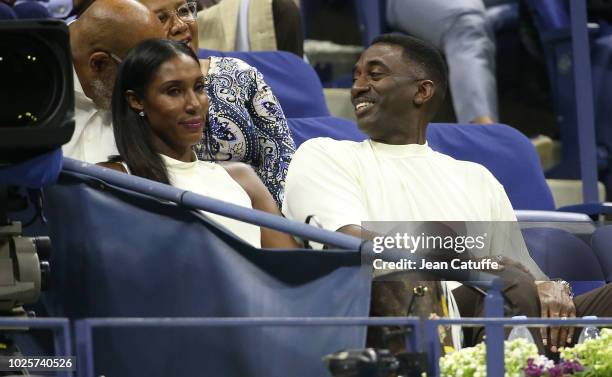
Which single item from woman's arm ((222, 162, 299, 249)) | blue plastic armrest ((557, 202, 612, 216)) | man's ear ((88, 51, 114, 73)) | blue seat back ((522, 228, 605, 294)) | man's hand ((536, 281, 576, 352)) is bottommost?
man's hand ((536, 281, 576, 352))

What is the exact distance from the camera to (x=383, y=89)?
13.9 feet

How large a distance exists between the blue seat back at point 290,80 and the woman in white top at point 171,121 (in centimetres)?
109

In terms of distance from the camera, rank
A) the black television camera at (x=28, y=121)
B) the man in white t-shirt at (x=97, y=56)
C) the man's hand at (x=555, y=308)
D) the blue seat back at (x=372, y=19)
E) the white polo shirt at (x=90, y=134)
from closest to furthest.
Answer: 1. the black television camera at (x=28, y=121)
2. the man's hand at (x=555, y=308)
3. the white polo shirt at (x=90, y=134)
4. the man in white t-shirt at (x=97, y=56)
5. the blue seat back at (x=372, y=19)

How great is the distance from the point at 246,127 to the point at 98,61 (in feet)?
1.75

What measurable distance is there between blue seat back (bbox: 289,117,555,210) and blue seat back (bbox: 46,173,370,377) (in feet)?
6.29

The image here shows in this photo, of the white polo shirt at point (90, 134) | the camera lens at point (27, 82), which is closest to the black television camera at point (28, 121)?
the camera lens at point (27, 82)

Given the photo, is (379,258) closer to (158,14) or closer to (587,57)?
(158,14)

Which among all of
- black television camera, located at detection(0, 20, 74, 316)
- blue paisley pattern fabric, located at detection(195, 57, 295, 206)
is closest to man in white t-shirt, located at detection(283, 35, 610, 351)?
blue paisley pattern fabric, located at detection(195, 57, 295, 206)

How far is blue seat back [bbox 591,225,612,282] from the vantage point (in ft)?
14.4

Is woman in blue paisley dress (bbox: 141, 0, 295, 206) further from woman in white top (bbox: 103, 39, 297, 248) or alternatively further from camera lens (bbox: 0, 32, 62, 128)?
Result: camera lens (bbox: 0, 32, 62, 128)

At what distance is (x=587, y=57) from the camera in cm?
609

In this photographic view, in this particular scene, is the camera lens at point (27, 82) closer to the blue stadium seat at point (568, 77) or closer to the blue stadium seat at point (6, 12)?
the blue stadium seat at point (6, 12)

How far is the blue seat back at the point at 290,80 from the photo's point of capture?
5102 millimetres

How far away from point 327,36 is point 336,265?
12.8 feet
